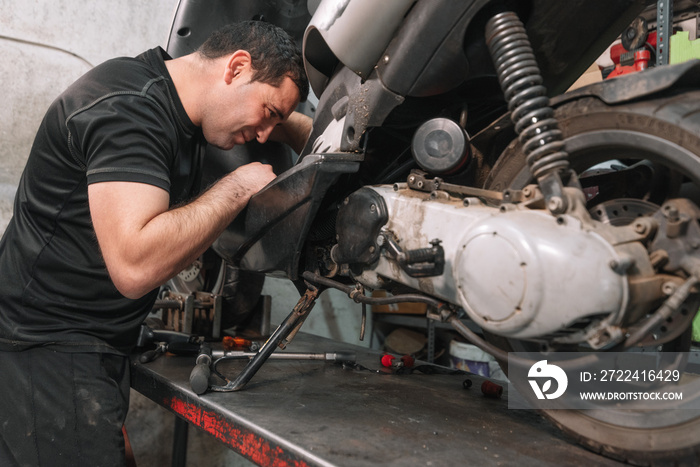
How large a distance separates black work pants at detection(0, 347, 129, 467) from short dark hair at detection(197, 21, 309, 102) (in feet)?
2.19

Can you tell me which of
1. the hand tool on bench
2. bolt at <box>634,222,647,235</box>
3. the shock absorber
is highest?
the shock absorber

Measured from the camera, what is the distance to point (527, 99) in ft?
1.87

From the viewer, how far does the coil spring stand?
1.82ft

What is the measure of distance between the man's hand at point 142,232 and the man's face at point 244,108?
0.84 feet

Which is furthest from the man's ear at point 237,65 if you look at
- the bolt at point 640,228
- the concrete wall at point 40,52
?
the bolt at point 640,228

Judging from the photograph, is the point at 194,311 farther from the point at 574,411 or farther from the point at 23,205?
the point at 574,411

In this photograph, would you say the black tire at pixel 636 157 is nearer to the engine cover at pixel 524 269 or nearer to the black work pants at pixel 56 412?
the engine cover at pixel 524 269

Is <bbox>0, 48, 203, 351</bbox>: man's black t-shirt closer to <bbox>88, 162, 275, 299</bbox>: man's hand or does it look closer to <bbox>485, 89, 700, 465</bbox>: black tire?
<bbox>88, 162, 275, 299</bbox>: man's hand

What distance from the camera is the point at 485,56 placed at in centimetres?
68

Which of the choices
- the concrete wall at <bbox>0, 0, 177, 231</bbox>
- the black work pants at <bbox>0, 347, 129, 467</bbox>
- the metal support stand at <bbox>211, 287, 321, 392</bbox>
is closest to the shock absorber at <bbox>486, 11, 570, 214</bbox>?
the metal support stand at <bbox>211, 287, 321, 392</bbox>

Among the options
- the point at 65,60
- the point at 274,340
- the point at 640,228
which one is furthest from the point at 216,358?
the point at 65,60

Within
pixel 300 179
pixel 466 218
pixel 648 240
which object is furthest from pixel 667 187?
pixel 300 179

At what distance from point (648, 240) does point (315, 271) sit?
21.0 inches

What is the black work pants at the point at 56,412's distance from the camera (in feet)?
2.87
